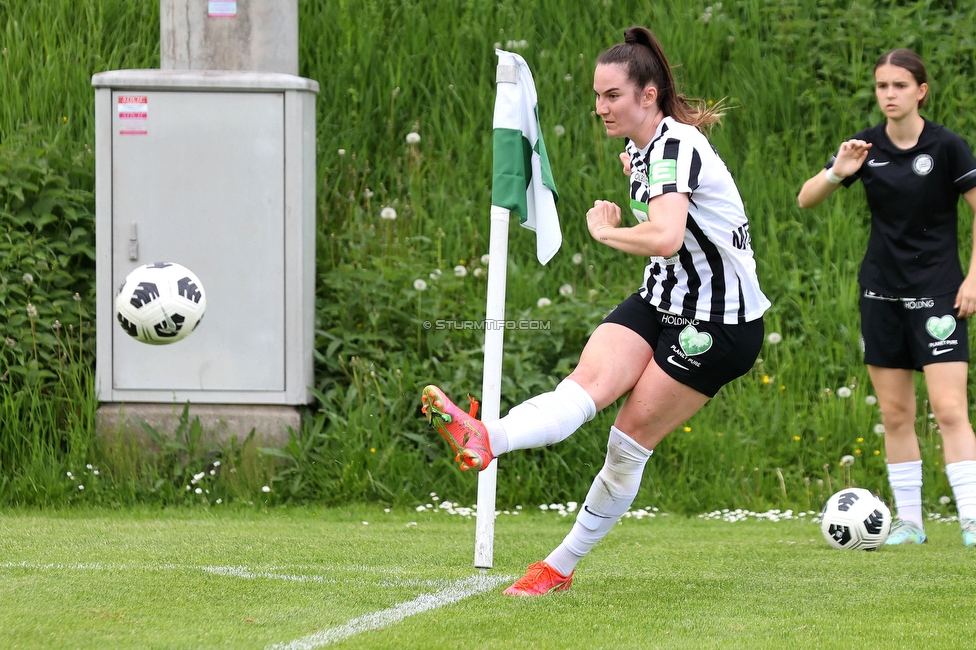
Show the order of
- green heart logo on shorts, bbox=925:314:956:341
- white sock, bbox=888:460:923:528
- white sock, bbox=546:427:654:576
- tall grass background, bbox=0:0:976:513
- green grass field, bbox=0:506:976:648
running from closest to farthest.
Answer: green grass field, bbox=0:506:976:648 → white sock, bbox=546:427:654:576 → green heart logo on shorts, bbox=925:314:956:341 → white sock, bbox=888:460:923:528 → tall grass background, bbox=0:0:976:513

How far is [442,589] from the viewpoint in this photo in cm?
446

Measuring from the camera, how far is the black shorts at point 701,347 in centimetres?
409

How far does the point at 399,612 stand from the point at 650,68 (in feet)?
6.84

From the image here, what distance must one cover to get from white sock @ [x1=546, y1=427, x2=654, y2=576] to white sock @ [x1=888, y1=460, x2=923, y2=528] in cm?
233

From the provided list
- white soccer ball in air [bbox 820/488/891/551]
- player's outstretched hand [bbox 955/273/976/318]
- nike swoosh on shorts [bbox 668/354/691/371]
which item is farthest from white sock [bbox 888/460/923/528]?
nike swoosh on shorts [bbox 668/354/691/371]

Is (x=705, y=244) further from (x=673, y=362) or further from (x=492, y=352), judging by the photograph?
(x=492, y=352)

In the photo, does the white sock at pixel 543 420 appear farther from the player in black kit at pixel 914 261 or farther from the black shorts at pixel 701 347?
the player in black kit at pixel 914 261

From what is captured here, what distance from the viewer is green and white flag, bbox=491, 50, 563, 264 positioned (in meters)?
5.04

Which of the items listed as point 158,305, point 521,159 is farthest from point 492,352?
point 158,305

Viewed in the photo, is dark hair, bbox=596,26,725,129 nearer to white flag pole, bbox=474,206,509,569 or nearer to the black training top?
white flag pole, bbox=474,206,509,569

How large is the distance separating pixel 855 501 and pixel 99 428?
4.65 metres

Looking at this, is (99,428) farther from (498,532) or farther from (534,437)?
(534,437)

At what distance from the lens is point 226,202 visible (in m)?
7.58

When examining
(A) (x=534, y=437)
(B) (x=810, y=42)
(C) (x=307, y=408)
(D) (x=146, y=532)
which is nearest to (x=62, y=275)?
(C) (x=307, y=408)
